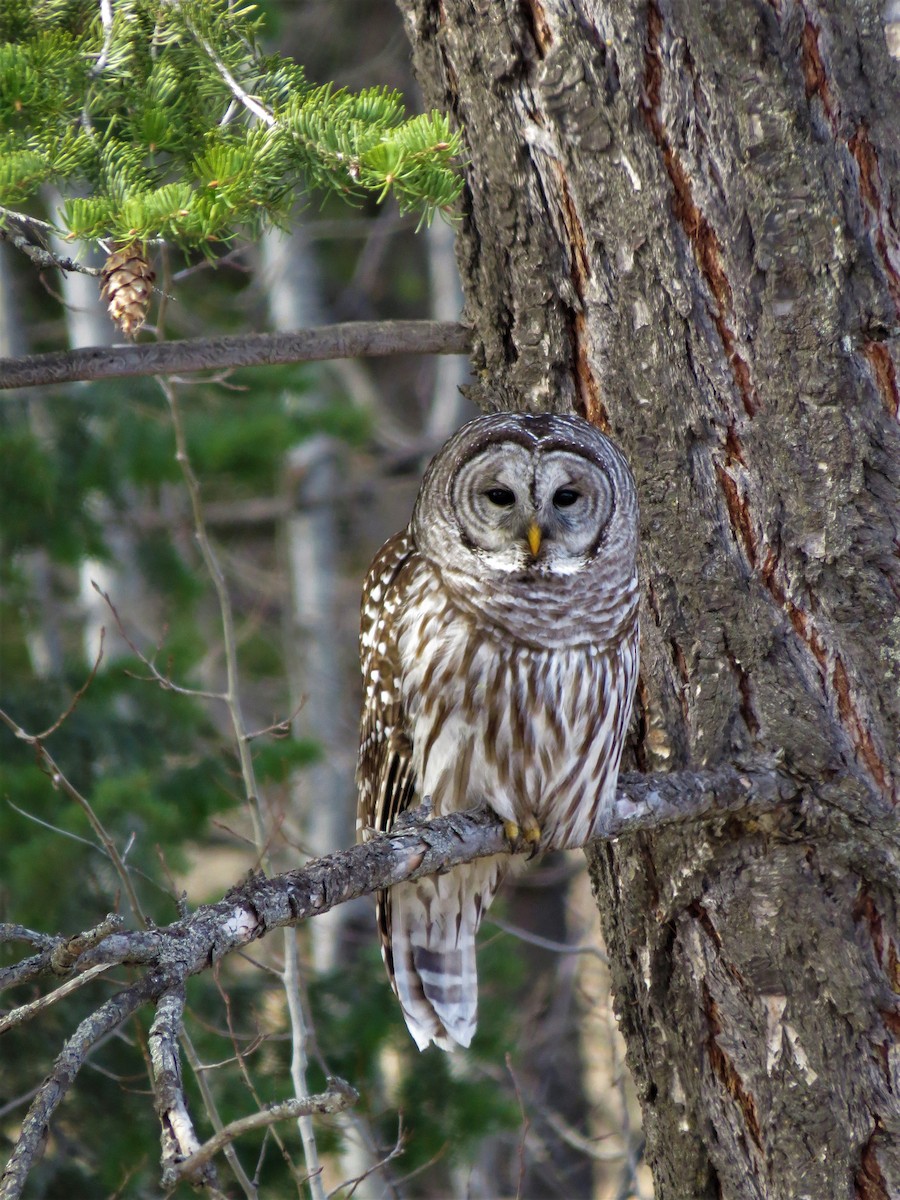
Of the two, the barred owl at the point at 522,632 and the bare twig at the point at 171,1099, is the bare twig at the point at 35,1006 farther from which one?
the barred owl at the point at 522,632

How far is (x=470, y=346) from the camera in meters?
3.18

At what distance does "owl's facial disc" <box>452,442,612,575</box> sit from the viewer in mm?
2945

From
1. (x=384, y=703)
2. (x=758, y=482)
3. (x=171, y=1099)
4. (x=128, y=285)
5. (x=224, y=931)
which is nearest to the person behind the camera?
(x=171, y=1099)

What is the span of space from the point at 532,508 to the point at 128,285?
113 centimetres

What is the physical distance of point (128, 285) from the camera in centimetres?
221

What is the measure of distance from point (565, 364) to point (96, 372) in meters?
1.06

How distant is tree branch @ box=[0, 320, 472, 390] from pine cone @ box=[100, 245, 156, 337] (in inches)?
15.9

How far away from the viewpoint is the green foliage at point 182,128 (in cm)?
216

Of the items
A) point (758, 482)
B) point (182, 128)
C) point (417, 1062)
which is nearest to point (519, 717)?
point (758, 482)

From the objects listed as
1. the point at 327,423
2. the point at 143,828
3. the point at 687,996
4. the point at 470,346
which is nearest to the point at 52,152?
the point at 470,346

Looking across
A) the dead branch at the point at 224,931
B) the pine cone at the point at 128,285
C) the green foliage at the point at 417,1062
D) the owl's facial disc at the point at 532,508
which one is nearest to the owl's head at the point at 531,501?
the owl's facial disc at the point at 532,508

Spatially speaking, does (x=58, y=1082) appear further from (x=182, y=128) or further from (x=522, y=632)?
(x=182, y=128)

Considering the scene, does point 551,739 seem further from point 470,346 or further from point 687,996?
point 470,346

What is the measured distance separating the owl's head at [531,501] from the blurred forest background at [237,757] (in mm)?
735
